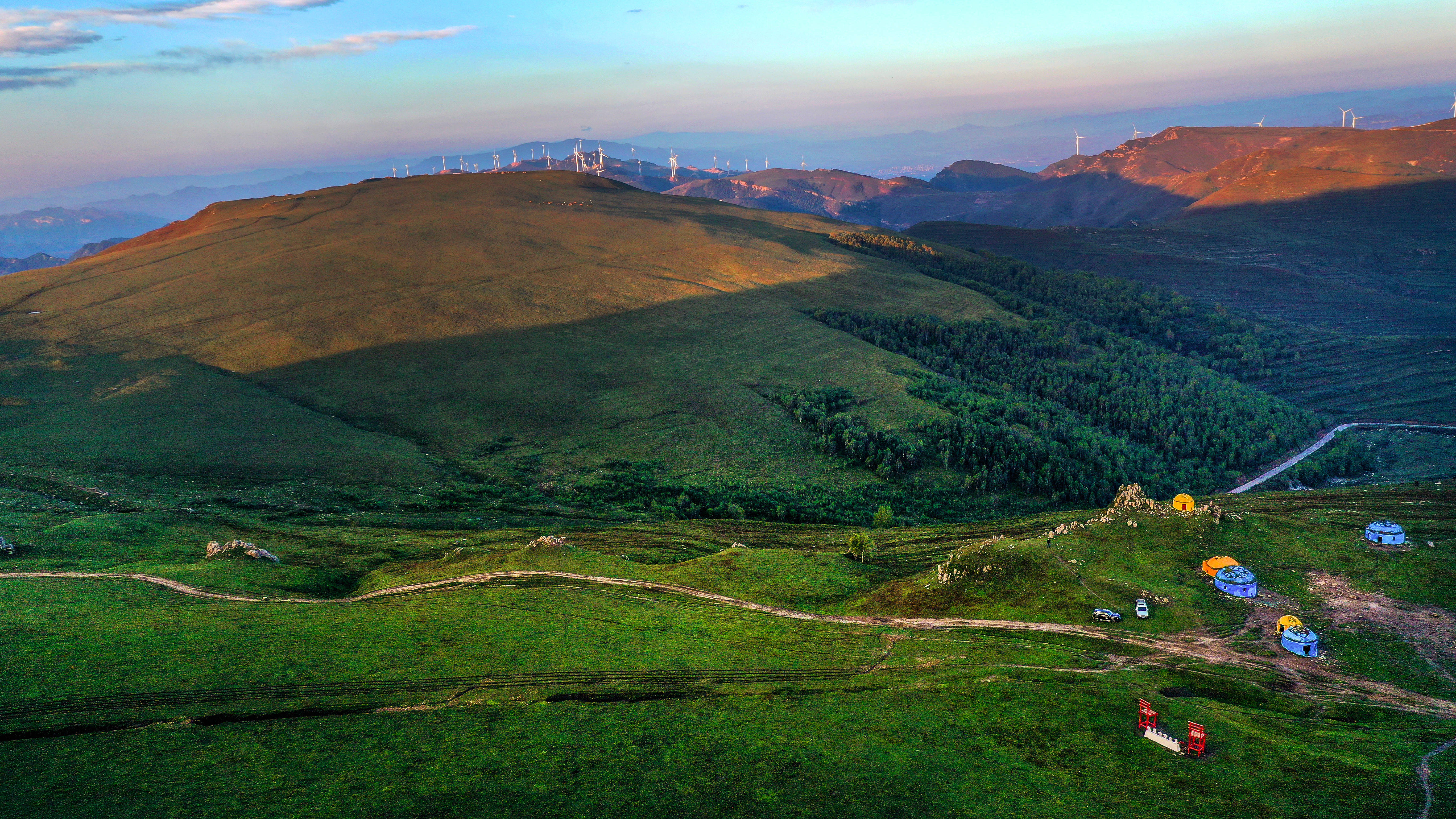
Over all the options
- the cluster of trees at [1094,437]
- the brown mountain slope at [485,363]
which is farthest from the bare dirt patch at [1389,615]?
the brown mountain slope at [485,363]

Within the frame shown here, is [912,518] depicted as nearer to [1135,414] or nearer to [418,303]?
[1135,414]

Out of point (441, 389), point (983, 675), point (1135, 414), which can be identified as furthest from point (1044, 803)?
point (1135, 414)

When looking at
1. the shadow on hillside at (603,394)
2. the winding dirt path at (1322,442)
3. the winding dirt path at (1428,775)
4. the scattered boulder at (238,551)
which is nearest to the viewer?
the winding dirt path at (1428,775)

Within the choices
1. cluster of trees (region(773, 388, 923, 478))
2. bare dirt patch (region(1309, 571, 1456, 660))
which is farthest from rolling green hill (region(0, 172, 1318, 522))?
bare dirt patch (region(1309, 571, 1456, 660))

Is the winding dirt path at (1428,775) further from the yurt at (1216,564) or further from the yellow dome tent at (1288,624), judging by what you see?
the yurt at (1216,564)

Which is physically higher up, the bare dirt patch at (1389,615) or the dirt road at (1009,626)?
the bare dirt patch at (1389,615)

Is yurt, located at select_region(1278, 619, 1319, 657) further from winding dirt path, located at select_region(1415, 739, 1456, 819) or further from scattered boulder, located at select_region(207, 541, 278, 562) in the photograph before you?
scattered boulder, located at select_region(207, 541, 278, 562)
